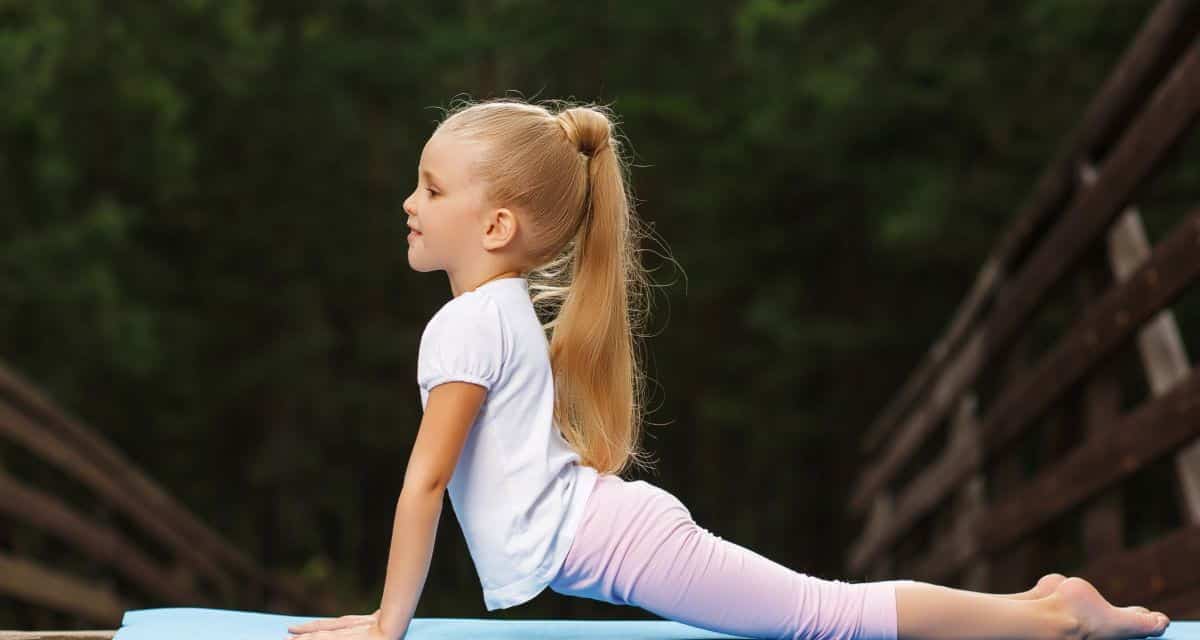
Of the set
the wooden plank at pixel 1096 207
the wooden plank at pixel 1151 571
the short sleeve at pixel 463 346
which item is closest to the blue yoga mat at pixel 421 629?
the short sleeve at pixel 463 346

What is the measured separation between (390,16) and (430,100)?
27.9 inches

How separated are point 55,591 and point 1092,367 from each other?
290 centimetres

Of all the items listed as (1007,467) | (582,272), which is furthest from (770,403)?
(582,272)

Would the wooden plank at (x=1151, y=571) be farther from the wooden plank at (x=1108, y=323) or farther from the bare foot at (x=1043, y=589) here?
the bare foot at (x=1043, y=589)

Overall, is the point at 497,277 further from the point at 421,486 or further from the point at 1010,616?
the point at 1010,616

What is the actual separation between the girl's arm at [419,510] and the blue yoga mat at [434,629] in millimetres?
172

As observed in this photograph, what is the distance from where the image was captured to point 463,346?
1.59 metres

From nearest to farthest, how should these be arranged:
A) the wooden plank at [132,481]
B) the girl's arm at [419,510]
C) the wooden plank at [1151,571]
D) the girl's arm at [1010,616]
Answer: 1. the girl's arm at [419,510]
2. the girl's arm at [1010,616]
3. the wooden plank at [1151,571]
4. the wooden plank at [132,481]

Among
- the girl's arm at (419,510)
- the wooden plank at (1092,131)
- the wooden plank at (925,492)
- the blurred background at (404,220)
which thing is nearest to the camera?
the girl's arm at (419,510)

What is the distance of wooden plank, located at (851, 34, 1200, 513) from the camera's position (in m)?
2.44

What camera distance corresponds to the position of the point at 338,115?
33.8 ft

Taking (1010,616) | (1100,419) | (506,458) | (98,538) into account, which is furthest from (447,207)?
(98,538)

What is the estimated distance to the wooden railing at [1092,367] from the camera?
7.91 feet

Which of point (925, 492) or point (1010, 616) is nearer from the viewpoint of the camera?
point (1010, 616)
